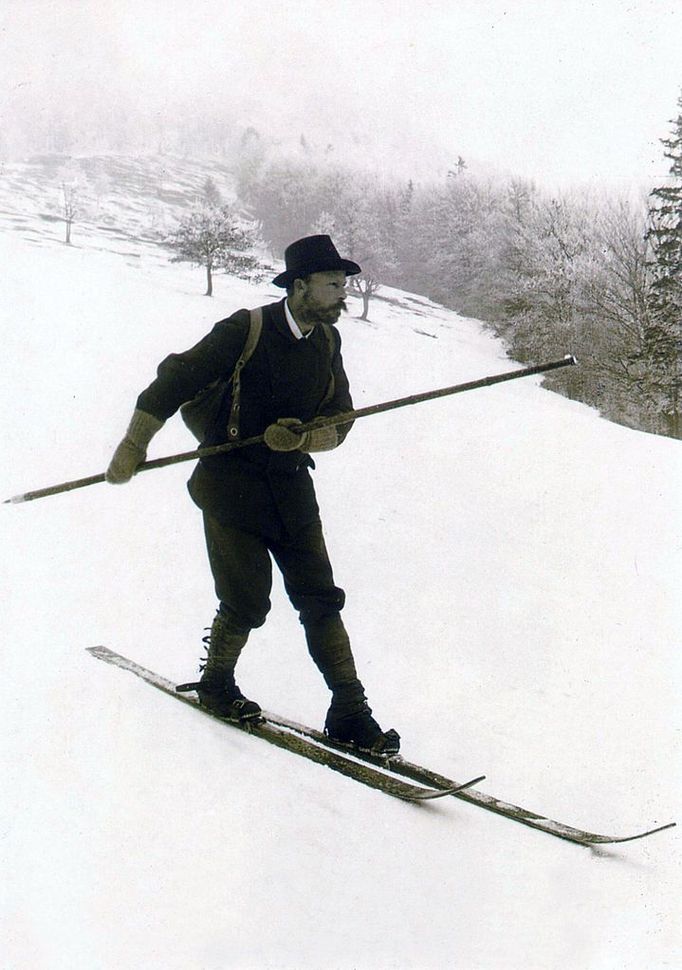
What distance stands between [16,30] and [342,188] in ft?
74.5

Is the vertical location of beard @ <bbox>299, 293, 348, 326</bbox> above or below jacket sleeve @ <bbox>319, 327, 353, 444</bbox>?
above

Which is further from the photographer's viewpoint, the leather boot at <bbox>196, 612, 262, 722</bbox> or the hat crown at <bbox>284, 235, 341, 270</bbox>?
the leather boot at <bbox>196, 612, 262, 722</bbox>

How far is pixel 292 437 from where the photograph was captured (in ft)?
10.1

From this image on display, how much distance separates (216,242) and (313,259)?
2339 cm

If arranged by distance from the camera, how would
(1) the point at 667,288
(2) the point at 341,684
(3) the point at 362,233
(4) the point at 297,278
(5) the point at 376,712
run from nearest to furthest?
(4) the point at 297,278
(2) the point at 341,684
(5) the point at 376,712
(1) the point at 667,288
(3) the point at 362,233

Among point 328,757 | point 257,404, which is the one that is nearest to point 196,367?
point 257,404

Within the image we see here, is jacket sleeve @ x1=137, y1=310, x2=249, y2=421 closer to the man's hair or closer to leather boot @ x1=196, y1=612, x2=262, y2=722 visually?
the man's hair

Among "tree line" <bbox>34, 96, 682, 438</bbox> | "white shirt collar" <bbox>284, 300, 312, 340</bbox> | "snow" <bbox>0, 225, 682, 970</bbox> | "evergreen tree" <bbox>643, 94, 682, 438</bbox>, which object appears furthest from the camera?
"tree line" <bbox>34, 96, 682, 438</bbox>

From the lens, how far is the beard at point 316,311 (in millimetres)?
3096

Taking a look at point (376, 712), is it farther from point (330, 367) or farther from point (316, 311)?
point (316, 311)

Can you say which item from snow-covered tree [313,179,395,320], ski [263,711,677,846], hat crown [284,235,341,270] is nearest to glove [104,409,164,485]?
hat crown [284,235,341,270]

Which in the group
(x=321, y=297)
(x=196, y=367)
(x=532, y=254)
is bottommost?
(x=196, y=367)

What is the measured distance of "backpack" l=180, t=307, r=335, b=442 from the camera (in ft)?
10.1

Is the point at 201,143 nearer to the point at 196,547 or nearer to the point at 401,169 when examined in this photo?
the point at 401,169
